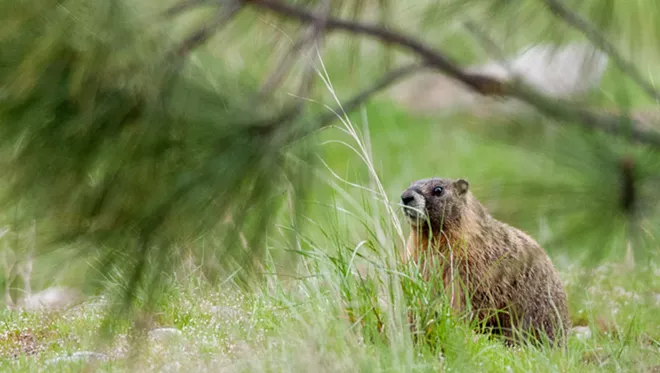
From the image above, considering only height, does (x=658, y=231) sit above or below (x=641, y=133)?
below

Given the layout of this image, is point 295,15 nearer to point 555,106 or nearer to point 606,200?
point 555,106

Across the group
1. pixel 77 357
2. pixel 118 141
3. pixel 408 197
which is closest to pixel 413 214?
pixel 408 197

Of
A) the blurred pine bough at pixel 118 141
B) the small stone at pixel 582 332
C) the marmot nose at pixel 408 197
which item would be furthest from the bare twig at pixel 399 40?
the small stone at pixel 582 332

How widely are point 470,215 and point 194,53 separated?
7.47 ft

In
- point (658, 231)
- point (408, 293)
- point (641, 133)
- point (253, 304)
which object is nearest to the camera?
point (658, 231)

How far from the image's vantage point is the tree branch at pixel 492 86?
7.13 ft

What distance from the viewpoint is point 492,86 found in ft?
8.52

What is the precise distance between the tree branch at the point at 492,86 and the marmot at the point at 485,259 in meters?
1.47

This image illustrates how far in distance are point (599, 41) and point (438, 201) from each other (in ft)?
6.16

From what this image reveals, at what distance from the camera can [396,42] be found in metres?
2.71

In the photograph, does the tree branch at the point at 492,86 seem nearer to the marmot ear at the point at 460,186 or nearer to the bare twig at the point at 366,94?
the bare twig at the point at 366,94

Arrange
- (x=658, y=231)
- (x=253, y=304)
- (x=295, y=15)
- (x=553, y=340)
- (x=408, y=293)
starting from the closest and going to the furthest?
1. (x=658, y=231)
2. (x=295, y=15)
3. (x=408, y=293)
4. (x=253, y=304)
5. (x=553, y=340)

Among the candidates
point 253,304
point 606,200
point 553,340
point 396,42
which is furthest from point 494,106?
point 553,340

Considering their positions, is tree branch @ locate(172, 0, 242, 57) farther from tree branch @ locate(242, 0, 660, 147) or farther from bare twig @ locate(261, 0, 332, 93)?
bare twig @ locate(261, 0, 332, 93)
